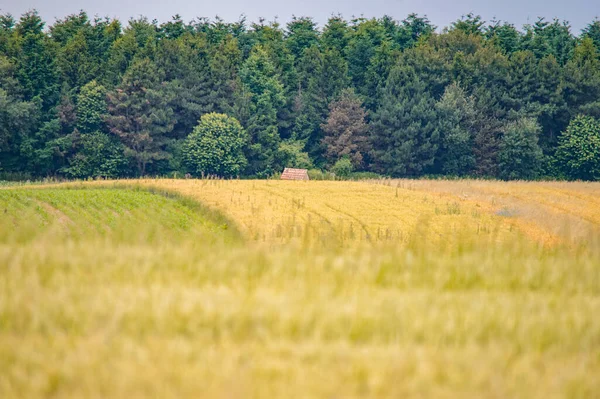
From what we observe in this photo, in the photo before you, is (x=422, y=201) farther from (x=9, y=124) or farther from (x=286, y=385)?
(x=9, y=124)

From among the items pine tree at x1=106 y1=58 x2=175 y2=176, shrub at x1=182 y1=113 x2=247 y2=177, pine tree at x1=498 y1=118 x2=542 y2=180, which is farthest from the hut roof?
pine tree at x1=498 y1=118 x2=542 y2=180

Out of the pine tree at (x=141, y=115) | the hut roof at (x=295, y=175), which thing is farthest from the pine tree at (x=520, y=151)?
the pine tree at (x=141, y=115)

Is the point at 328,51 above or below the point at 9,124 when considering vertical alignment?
above

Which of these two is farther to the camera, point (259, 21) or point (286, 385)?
point (259, 21)

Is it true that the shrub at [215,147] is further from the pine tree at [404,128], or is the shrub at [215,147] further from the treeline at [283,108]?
the pine tree at [404,128]

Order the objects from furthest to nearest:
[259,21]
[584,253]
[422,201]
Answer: [259,21]
[422,201]
[584,253]

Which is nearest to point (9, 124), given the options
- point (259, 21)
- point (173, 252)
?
point (259, 21)

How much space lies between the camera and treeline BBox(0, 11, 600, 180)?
218 feet

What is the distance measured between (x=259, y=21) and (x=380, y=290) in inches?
3552

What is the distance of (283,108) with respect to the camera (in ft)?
256

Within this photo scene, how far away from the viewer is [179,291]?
5.90m

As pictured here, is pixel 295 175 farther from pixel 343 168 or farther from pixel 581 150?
pixel 581 150

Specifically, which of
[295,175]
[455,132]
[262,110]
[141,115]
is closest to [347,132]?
[262,110]

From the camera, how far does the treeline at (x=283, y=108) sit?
218 feet
